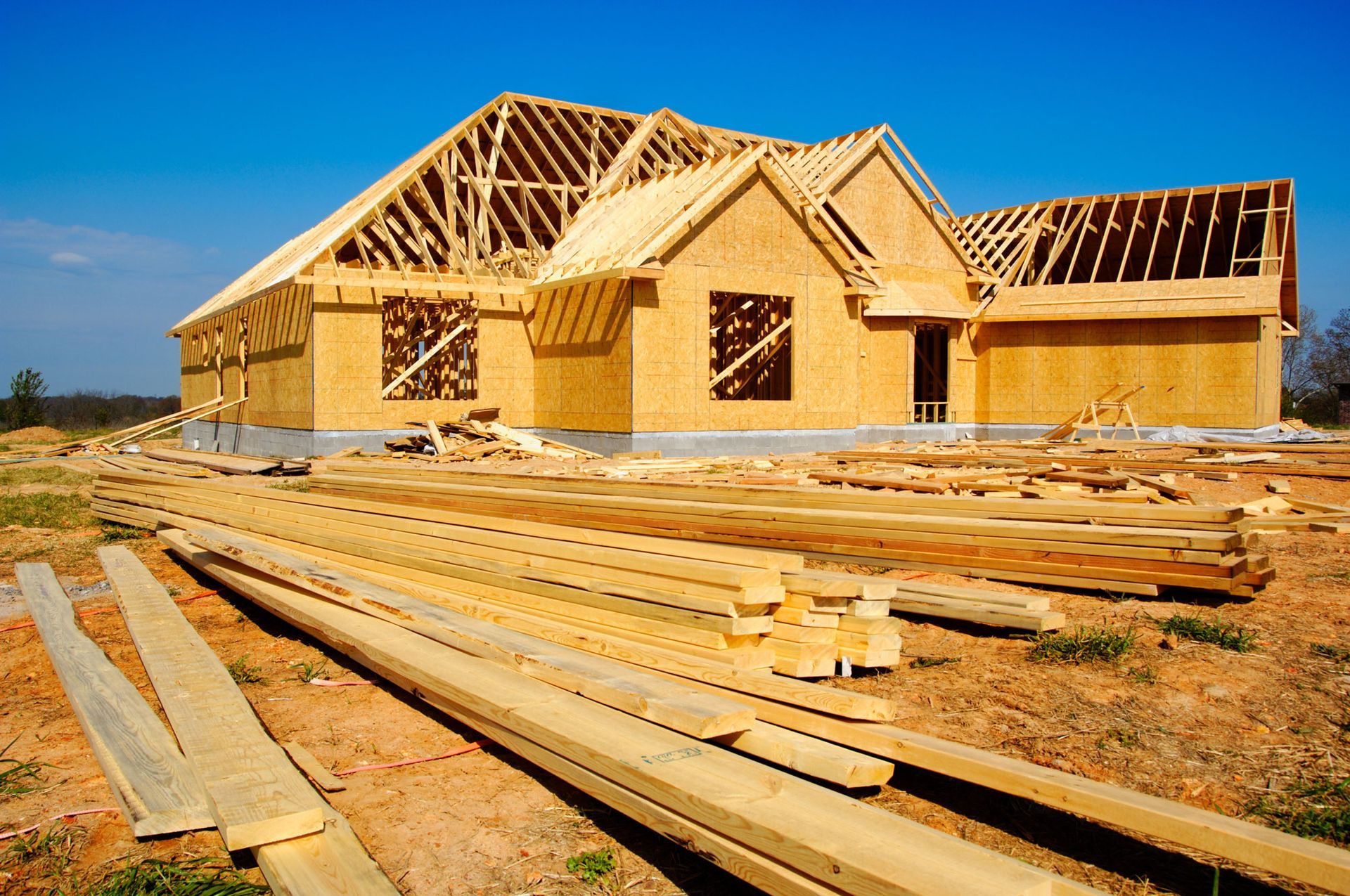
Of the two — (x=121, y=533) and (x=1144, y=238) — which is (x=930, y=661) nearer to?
(x=121, y=533)

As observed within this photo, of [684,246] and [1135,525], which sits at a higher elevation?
[684,246]

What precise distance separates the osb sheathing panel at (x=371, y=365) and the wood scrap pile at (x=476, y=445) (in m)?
0.48

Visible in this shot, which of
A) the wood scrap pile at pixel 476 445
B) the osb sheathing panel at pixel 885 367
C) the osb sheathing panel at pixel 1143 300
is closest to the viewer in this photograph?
the wood scrap pile at pixel 476 445

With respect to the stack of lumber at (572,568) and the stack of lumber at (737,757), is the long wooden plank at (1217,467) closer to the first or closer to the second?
the stack of lumber at (572,568)

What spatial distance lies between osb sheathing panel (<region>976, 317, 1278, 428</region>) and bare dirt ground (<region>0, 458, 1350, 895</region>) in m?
15.9

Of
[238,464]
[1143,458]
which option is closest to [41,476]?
[238,464]

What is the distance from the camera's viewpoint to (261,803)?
310 cm

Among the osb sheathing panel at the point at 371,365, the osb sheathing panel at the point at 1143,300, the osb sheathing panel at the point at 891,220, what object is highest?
the osb sheathing panel at the point at 891,220

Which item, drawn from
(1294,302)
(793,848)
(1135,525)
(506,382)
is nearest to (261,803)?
(793,848)

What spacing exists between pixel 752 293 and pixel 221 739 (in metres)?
14.9

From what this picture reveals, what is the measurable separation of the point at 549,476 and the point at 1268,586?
6.40 meters

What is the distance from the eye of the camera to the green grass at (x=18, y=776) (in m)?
3.68

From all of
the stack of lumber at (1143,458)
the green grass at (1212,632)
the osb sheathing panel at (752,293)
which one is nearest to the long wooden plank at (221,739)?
the green grass at (1212,632)

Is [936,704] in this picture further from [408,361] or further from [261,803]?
[408,361]
